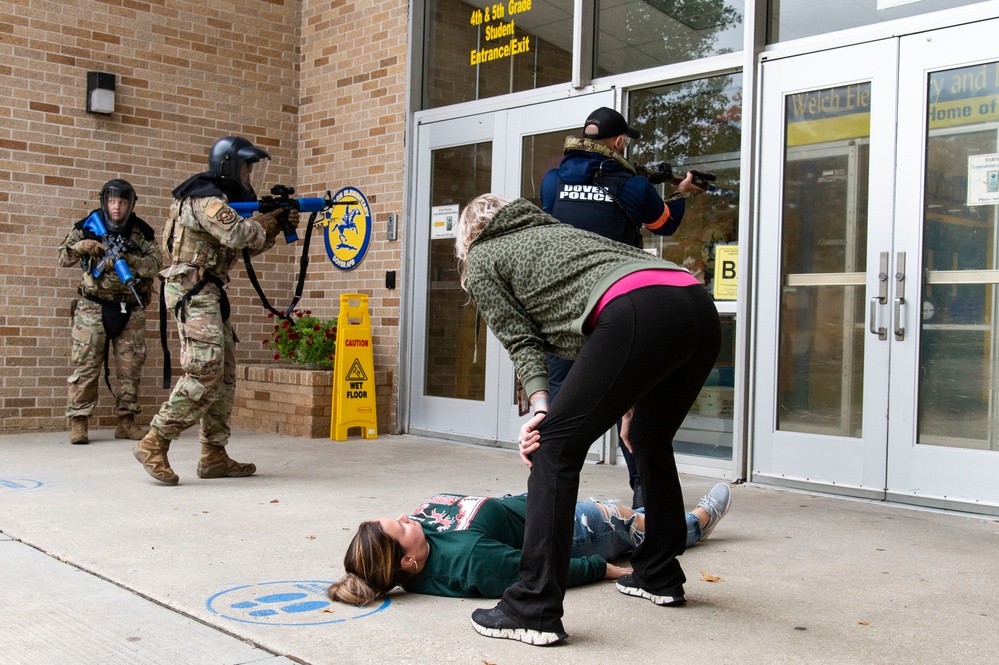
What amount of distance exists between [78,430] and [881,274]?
585 cm

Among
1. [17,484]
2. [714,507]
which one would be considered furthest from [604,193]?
[17,484]

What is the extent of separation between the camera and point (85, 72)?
824cm

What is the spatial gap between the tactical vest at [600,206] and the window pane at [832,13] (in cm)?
205

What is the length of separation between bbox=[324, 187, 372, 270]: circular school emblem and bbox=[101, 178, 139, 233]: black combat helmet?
1.73m

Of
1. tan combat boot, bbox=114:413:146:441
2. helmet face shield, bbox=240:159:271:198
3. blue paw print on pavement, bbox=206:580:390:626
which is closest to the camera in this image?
blue paw print on pavement, bbox=206:580:390:626

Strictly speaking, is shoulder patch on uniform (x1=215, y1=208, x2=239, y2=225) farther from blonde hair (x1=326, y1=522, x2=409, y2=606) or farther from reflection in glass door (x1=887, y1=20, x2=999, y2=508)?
reflection in glass door (x1=887, y1=20, x2=999, y2=508)

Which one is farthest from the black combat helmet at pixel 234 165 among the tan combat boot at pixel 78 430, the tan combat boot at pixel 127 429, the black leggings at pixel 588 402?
the black leggings at pixel 588 402

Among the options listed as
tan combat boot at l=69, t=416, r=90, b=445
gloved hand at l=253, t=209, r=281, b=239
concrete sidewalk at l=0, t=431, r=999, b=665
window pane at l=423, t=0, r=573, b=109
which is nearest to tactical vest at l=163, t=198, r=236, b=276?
gloved hand at l=253, t=209, r=281, b=239

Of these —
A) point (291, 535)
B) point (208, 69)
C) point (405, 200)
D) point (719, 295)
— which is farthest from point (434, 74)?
point (291, 535)

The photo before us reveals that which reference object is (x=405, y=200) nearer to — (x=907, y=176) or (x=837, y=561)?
(x=907, y=176)

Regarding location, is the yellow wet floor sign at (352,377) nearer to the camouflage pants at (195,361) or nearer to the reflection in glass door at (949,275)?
the camouflage pants at (195,361)

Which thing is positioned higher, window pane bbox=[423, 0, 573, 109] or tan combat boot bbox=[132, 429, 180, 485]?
window pane bbox=[423, 0, 573, 109]

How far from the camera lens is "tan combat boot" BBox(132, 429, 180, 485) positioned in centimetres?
565

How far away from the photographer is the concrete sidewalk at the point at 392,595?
2.95 m
